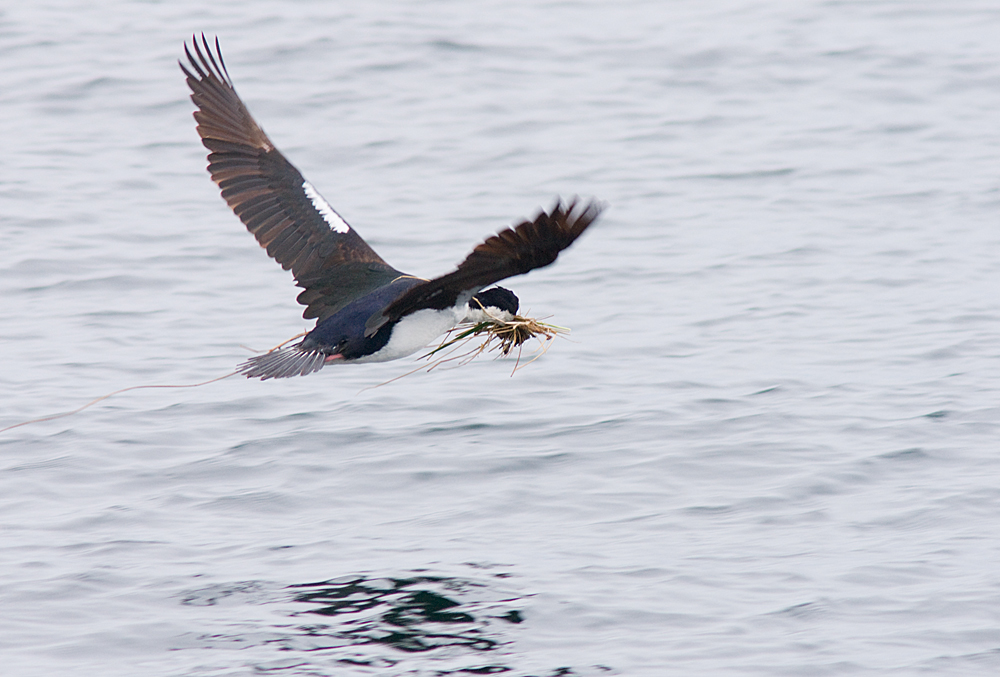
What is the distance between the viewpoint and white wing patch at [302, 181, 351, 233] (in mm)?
7047

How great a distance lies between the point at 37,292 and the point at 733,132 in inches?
244

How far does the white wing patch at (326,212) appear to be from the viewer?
7.05m

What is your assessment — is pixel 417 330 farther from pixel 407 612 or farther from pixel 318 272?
pixel 407 612

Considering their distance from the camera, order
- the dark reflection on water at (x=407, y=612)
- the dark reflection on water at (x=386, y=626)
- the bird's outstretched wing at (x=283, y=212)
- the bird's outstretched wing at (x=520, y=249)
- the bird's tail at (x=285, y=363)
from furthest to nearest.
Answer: the bird's outstretched wing at (x=283, y=212)
the bird's tail at (x=285, y=363)
the dark reflection on water at (x=407, y=612)
the dark reflection on water at (x=386, y=626)
the bird's outstretched wing at (x=520, y=249)

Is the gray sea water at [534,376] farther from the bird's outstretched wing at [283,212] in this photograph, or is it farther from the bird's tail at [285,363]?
the bird's outstretched wing at [283,212]

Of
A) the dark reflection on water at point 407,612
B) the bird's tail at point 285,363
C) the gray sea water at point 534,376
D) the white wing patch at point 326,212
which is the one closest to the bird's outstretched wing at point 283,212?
the white wing patch at point 326,212

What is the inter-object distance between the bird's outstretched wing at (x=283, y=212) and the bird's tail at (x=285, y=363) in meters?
0.44

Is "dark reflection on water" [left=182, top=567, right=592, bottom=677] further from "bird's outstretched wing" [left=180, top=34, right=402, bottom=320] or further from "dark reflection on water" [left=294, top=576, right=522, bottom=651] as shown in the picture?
"bird's outstretched wing" [left=180, top=34, right=402, bottom=320]

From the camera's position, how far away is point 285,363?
20.7ft

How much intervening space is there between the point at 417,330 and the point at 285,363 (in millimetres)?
576

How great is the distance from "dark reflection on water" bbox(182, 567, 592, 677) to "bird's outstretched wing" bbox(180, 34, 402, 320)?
147 cm

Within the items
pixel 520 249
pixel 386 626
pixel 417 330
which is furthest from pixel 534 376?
pixel 520 249

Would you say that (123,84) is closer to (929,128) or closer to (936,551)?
(929,128)

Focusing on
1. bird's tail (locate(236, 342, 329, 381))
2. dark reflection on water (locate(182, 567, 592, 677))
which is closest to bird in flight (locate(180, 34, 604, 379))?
bird's tail (locate(236, 342, 329, 381))
